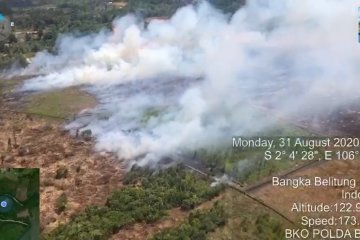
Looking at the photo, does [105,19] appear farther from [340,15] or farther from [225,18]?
[340,15]

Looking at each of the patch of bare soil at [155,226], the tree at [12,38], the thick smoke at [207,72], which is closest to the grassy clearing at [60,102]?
the thick smoke at [207,72]

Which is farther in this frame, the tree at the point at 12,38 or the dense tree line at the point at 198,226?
the tree at the point at 12,38

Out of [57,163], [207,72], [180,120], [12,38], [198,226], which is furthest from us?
[12,38]

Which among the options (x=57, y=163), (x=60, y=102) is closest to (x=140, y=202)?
(x=57, y=163)

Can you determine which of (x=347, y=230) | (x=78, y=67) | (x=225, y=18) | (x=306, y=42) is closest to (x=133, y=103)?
(x=78, y=67)

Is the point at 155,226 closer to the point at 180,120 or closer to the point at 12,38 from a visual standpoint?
the point at 180,120

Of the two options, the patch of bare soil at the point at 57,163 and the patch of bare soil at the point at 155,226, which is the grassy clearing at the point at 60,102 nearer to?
the patch of bare soil at the point at 57,163

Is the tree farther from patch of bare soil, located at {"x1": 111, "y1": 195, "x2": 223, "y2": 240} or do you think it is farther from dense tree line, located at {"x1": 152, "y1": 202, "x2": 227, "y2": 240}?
dense tree line, located at {"x1": 152, "y1": 202, "x2": 227, "y2": 240}
